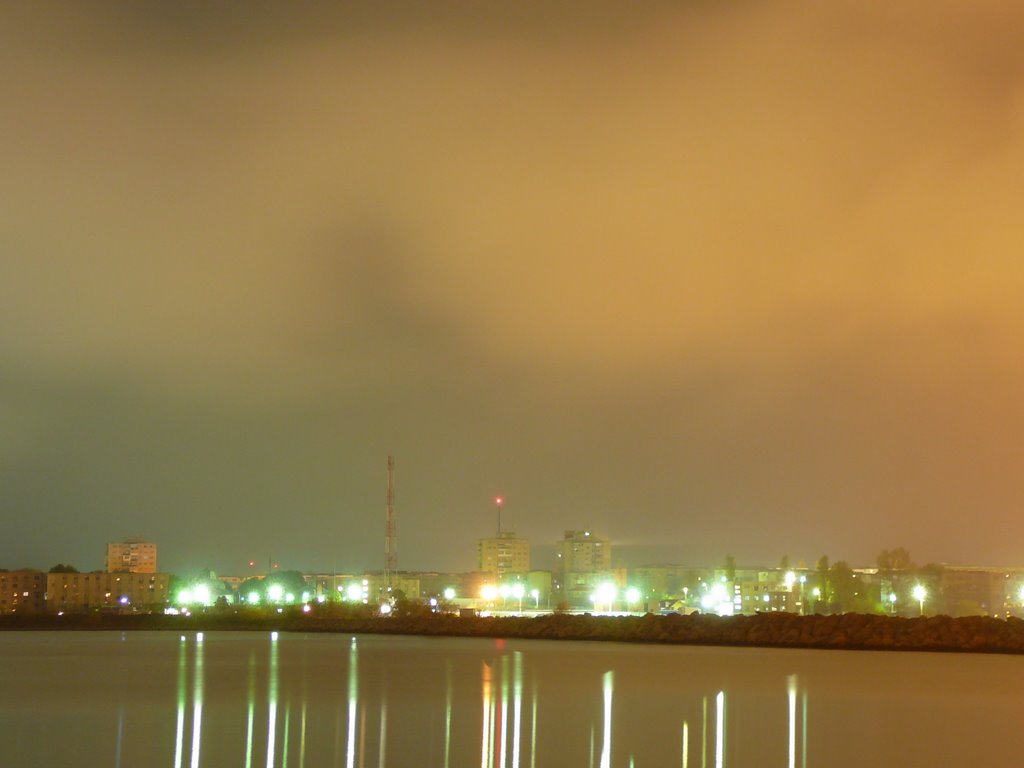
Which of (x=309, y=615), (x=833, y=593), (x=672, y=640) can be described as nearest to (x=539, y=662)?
(x=672, y=640)

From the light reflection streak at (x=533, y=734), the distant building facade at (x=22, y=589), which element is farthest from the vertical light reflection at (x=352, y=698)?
the distant building facade at (x=22, y=589)

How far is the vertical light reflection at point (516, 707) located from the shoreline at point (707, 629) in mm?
16315

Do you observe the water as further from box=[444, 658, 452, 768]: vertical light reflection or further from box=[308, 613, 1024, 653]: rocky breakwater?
box=[308, 613, 1024, 653]: rocky breakwater

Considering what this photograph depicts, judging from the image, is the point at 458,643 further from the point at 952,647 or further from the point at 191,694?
the point at 191,694

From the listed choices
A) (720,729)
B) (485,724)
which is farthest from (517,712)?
(720,729)

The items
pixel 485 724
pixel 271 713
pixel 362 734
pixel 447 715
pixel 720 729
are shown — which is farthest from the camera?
pixel 271 713

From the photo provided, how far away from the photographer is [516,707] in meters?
24.0

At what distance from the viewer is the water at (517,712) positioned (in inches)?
693

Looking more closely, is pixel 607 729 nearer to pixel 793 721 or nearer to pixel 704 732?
pixel 704 732

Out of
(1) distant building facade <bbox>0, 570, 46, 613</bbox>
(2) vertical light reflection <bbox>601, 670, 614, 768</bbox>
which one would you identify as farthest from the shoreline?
(1) distant building facade <bbox>0, 570, 46, 613</bbox>

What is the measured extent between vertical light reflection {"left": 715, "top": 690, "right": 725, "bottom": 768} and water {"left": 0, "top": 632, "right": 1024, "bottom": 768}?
0.04 m

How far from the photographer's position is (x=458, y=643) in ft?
190

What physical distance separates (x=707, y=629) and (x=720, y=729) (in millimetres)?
36410

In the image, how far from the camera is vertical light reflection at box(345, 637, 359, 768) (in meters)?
17.5
